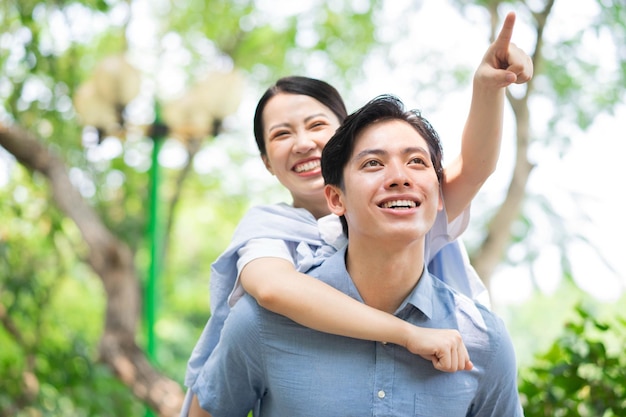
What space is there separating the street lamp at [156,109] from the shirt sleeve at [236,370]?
3.69 meters

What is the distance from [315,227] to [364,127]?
365mm

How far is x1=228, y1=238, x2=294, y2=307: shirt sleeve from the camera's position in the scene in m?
1.99

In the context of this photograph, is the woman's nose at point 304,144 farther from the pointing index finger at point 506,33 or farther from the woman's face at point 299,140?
the pointing index finger at point 506,33

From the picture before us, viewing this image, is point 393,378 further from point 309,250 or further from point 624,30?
point 624,30

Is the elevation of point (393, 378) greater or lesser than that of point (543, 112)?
greater

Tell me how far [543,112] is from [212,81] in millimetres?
2653

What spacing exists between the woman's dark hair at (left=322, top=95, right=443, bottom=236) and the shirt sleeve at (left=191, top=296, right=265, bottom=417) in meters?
0.36

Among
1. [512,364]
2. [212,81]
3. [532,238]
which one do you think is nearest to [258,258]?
[512,364]

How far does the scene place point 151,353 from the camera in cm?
569

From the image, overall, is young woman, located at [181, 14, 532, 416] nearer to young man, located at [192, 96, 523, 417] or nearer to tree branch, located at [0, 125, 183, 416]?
young man, located at [192, 96, 523, 417]

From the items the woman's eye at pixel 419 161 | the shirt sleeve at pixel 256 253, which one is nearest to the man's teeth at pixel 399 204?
the woman's eye at pixel 419 161

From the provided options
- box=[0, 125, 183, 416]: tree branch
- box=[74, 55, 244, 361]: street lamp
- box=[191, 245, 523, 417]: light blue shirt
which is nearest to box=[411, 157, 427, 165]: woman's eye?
box=[191, 245, 523, 417]: light blue shirt

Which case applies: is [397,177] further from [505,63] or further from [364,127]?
[505,63]

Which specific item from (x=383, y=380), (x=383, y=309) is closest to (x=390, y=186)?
(x=383, y=309)
